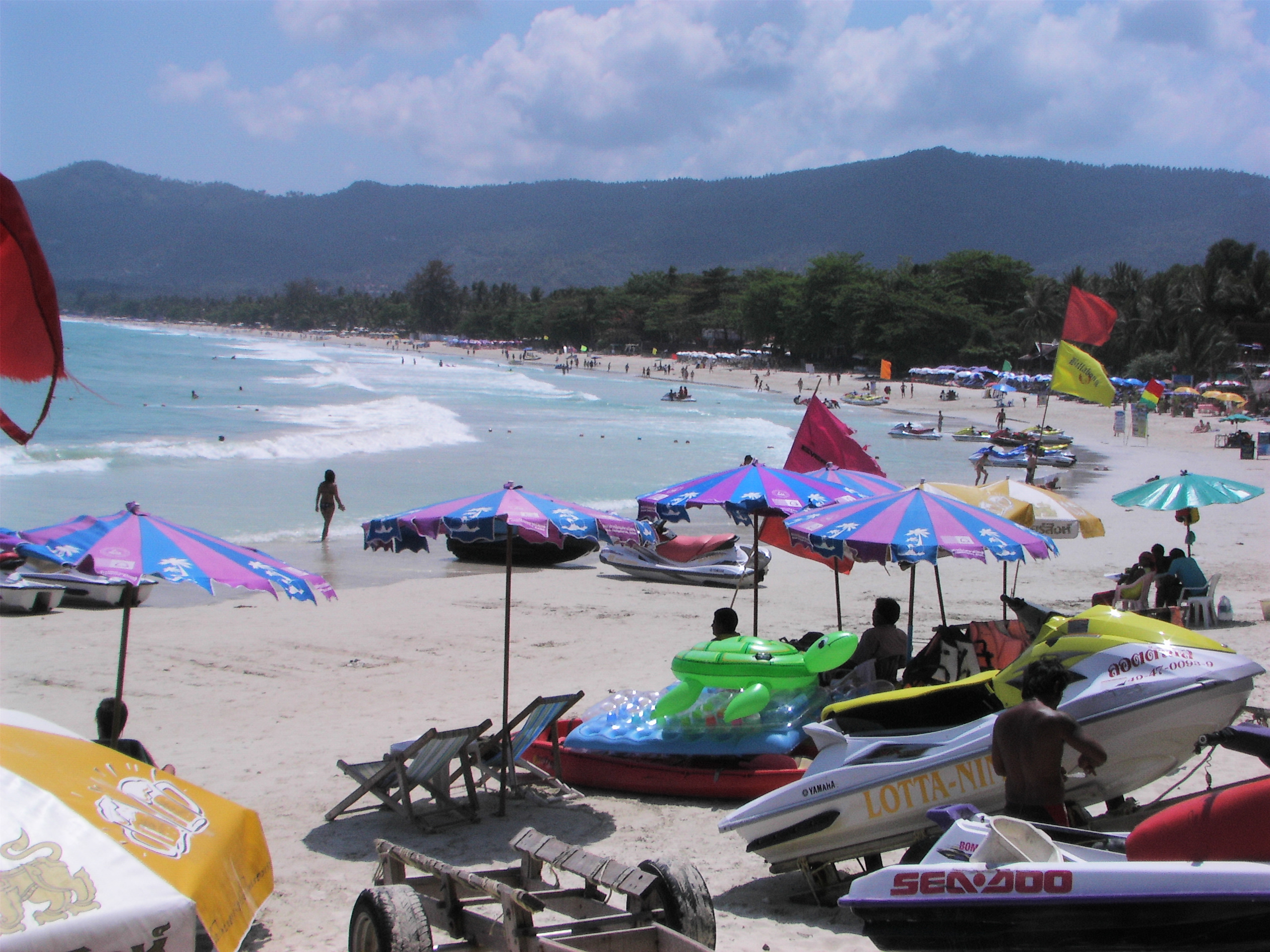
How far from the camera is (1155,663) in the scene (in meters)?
4.91

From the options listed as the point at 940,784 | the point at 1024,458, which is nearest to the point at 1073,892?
the point at 940,784

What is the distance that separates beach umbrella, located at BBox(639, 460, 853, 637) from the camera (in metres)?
8.43

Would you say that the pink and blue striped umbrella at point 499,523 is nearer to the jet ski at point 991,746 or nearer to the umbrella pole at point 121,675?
the umbrella pole at point 121,675

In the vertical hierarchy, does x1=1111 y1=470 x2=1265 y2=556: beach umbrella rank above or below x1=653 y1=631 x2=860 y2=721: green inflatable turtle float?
above

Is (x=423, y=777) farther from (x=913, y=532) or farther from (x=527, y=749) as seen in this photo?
(x=913, y=532)

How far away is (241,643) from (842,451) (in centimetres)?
672

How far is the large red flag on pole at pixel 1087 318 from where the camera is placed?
595 inches

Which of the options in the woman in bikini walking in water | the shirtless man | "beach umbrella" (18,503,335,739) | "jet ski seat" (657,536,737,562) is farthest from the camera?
the woman in bikini walking in water

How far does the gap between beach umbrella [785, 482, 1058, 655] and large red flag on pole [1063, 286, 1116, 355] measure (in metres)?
8.42

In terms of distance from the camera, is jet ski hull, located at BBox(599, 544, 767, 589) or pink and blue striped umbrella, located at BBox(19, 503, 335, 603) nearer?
pink and blue striped umbrella, located at BBox(19, 503, 335, 603)

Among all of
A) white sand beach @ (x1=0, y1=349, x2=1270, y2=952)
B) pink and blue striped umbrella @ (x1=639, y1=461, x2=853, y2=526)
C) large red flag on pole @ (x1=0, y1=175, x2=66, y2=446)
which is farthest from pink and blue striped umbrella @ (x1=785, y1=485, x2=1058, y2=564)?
large red flag on pole @ (x1=0, y1=175, x2=66, y2=446)

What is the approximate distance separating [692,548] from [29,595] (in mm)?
8624

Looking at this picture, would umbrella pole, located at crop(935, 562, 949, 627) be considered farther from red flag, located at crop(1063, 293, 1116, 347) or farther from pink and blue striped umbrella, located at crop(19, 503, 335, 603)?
red flag, located at crop(1063, 293, 1116, 347)

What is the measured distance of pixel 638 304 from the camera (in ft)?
429
